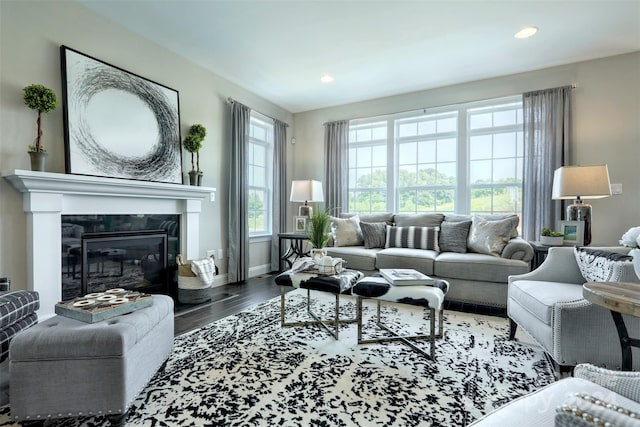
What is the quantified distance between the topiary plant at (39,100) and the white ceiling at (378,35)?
3.08ft

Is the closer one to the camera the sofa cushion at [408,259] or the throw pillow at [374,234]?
the sofa cushion at [408,259]

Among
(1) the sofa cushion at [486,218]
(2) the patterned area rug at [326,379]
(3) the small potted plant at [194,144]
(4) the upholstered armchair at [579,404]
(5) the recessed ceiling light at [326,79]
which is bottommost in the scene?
(2) the patterned area rug at [326,379]

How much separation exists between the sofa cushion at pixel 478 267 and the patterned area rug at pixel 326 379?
60cm

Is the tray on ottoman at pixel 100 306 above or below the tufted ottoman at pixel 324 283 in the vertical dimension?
above

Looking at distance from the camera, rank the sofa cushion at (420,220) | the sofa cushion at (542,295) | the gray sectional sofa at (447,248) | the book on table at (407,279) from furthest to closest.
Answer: the sofa cushion at (420,220), the gray sectional sofa at (447,248), the book on table at (407,279), the sofa cushion at (542,295)

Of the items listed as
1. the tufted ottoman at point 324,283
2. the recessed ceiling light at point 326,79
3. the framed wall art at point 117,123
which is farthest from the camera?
the recessed ceiling light at point 326,79

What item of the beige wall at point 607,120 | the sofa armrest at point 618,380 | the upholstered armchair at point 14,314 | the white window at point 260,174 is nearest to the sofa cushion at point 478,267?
the beige wall at point 607,120

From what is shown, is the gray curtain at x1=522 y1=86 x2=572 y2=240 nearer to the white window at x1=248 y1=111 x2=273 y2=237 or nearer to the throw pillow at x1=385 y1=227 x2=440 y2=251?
the throw pillow at x1=385 y1=227 x2=440 y2=251

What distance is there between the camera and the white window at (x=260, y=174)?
14.8 ft

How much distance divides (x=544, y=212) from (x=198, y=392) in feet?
13.1

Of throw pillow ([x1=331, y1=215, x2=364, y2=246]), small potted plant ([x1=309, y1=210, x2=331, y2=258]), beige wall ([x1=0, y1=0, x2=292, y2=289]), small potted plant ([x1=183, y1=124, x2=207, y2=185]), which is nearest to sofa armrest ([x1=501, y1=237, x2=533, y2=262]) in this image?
throw pillow ([x1=331, y1=215, x2=364, y2=246])

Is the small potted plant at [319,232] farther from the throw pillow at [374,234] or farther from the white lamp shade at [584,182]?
the white lamp shade at [584,182]

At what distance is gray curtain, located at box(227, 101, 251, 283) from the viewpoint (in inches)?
155

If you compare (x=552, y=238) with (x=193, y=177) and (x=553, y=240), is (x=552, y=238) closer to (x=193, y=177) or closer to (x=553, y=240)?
(x=553, y=240)
